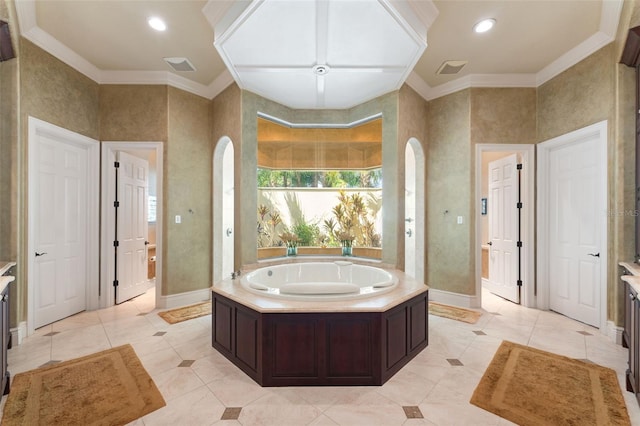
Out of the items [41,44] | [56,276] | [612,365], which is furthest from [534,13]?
[56,276]

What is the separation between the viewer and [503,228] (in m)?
4.32

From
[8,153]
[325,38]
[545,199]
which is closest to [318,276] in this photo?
[325,38]

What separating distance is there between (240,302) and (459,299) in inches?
120

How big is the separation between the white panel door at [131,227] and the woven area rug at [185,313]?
0.96 m

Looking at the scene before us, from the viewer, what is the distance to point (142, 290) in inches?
177

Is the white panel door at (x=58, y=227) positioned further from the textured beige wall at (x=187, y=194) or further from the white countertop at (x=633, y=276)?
the white countertop at (x=633, y=276)

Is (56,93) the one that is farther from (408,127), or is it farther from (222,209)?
(408,127)

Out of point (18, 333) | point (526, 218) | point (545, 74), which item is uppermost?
point (545, 74)

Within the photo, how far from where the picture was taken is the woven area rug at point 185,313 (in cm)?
346

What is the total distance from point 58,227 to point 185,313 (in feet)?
5.81

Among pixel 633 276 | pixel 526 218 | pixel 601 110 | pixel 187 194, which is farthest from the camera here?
pixel 187 194

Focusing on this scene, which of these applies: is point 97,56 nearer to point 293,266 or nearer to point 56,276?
point 56,276

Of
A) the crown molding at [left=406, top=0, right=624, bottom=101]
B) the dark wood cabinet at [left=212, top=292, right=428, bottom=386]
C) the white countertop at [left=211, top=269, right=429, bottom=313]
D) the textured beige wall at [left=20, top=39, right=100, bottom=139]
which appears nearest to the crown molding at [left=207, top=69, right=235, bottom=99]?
the textured beige wall at [left=20, top=39, right=100, bottom=139]

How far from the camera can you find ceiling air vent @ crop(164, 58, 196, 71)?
3486mm
